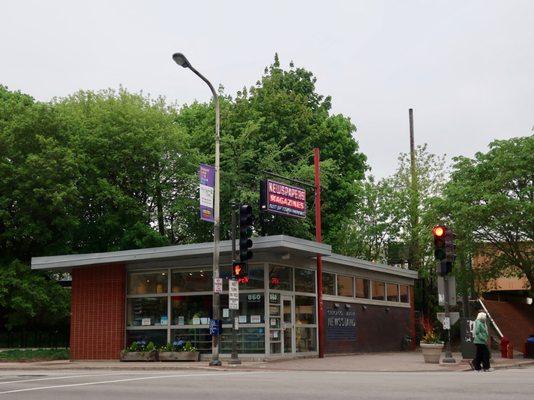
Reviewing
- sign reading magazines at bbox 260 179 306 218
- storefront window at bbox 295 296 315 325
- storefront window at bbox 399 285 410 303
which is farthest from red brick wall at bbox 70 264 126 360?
storefront window at bbox 399 285 410 303

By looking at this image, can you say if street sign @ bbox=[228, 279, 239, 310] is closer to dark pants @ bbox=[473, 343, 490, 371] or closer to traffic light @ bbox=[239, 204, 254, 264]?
traffic light @ bbox=[239, 204, 254, 264]

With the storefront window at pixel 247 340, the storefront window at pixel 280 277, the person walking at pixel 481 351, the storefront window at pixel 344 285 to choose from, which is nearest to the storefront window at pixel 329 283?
the storefront window at pixel 344 285

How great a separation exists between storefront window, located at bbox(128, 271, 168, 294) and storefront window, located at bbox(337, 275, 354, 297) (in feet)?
24.7

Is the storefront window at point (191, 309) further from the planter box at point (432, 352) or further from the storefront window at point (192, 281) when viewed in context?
the planter box at point (432, 352)

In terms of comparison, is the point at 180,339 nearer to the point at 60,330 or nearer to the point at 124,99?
the point at 60,330

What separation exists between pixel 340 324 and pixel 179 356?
7485mm

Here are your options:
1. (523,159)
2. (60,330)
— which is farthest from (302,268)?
(60,330)

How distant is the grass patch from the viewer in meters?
29.9

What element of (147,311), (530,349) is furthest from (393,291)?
(147,311)

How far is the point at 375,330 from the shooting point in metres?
33.2

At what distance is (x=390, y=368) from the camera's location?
20953 millimetres

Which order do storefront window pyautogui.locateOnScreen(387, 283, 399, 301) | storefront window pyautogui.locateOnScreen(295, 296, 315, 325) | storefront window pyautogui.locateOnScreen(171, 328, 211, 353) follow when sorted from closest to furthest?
storefront window pyautogui.locateOnScreen(171, 328, 211, 353), storefront window pyautogui.locateOnScreen(295, 296, 315, 325), storefront window pyautogui.locateOnScreen(387, 283, 399, 301)

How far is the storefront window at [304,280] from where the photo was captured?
2750 centimetres

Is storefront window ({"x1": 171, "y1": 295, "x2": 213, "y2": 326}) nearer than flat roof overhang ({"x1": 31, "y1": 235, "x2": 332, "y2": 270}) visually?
No
